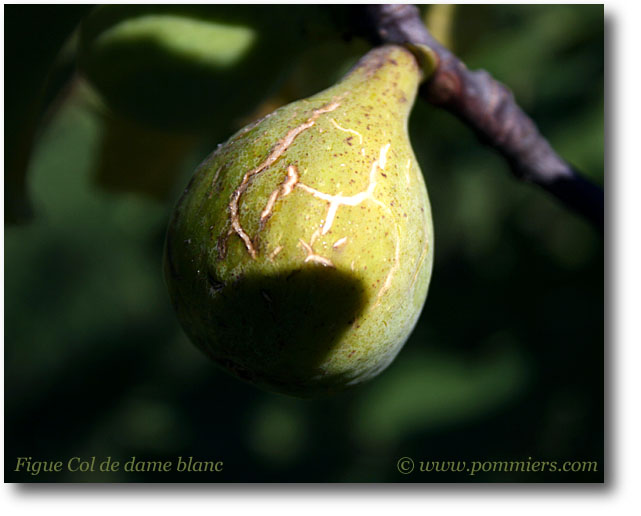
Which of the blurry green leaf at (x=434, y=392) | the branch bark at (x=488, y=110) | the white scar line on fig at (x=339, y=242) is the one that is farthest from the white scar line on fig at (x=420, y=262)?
the blurry green leaf at (x=434, y=392)

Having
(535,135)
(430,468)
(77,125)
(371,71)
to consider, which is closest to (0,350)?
(371,71)

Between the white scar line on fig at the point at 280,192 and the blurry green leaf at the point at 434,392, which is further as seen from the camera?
the blurry green leaf at the point at 434,392

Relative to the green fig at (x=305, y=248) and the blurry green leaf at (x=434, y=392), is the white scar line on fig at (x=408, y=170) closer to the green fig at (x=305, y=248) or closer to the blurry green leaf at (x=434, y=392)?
the green fig at (x=305, y=248)

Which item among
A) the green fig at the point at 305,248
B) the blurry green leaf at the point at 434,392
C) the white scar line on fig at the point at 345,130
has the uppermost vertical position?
the white scar line on fig at the point at 345,130

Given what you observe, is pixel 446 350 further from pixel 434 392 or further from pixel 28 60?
pixel 28 60

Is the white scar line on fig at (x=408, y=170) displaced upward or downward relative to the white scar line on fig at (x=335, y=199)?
downward

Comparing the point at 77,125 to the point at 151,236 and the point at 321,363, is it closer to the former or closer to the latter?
the point at 151,236

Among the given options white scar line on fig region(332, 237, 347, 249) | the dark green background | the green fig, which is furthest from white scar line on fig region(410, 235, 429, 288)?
the dark green background
